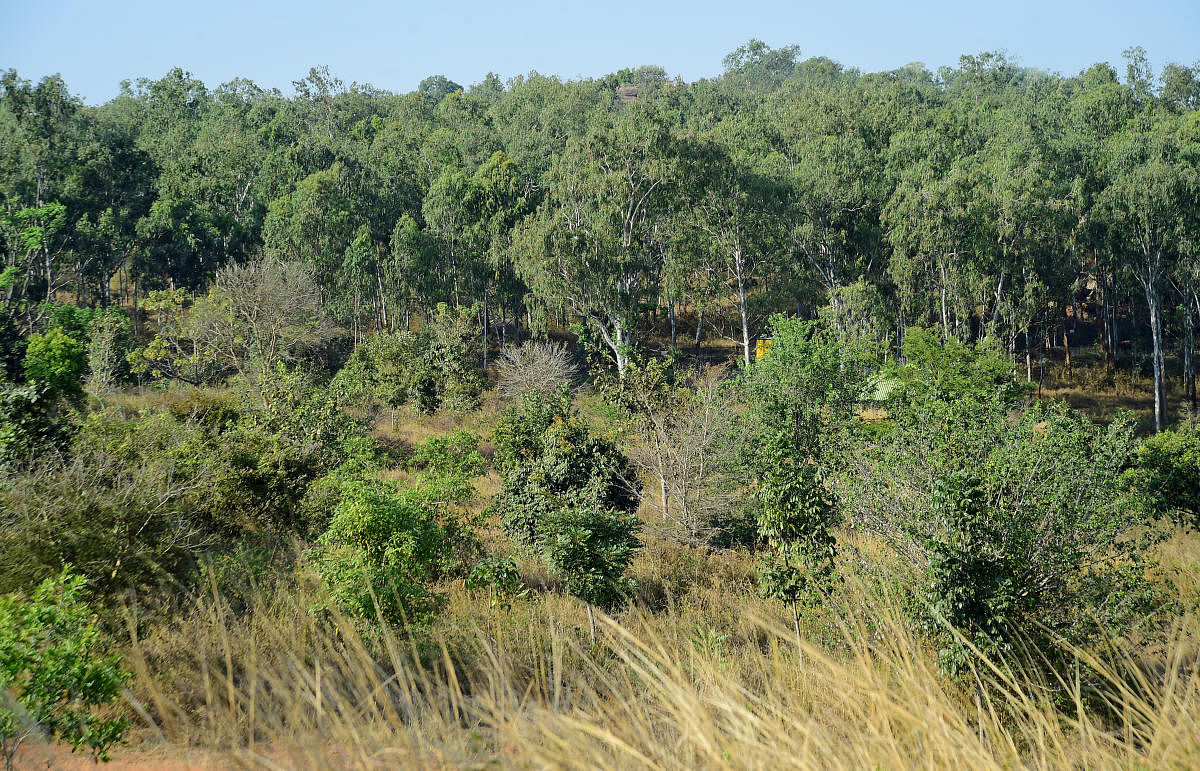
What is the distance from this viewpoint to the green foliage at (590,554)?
10266 millimetres

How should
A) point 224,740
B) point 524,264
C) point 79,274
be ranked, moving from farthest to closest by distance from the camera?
point 79,274 → point 524,264 → point 224,740

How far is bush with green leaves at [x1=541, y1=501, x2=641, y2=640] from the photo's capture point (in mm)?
10266

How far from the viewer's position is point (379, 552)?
388 inches

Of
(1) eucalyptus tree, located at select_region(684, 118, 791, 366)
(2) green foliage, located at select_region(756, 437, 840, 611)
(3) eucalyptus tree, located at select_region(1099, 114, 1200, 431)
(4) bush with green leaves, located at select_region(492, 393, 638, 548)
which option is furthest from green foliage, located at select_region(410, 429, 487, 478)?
(3) eucalyptus tree, located at select_region(1099, 114, 1200, 431)

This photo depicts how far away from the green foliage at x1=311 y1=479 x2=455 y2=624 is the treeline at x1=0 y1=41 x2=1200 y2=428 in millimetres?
24449

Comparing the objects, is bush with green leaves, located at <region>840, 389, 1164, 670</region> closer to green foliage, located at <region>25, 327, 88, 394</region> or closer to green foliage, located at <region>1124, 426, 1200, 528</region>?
green foliage, located at <region>1124, 426, 1200, 528</region>

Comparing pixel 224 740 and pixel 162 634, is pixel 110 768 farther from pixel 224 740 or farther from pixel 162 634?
pixel 224 740

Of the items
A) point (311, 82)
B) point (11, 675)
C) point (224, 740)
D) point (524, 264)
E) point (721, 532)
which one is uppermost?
point (311, 82)

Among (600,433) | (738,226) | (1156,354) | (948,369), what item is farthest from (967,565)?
(1156,354)

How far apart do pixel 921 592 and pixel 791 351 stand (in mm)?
14766

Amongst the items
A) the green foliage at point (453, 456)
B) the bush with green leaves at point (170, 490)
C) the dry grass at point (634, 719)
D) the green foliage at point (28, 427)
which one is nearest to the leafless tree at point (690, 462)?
the green foliage at point (453, 456)

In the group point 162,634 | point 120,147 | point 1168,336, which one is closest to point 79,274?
point 120,147

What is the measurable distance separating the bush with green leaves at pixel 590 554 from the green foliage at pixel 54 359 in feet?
68.1

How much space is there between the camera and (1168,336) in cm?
4403
